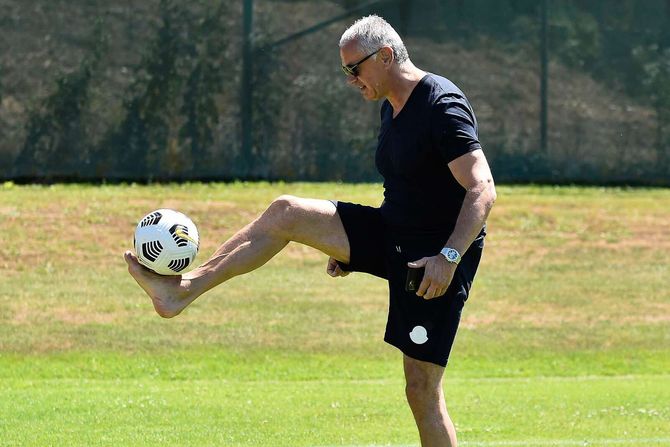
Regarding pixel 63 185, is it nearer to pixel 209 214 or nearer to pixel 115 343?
pixel 209 214

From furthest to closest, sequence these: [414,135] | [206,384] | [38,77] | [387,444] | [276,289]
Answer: [38,77], [276,289], [206,384], [387,444], [414,135]

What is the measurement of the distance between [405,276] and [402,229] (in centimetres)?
25

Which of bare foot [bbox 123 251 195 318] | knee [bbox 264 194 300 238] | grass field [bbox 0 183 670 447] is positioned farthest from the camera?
grass field [bbox 0 183 670 447]

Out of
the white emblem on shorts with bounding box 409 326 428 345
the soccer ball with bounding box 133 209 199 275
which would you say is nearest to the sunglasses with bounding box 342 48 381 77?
the soccer ball with bounding box 133 209 199 275

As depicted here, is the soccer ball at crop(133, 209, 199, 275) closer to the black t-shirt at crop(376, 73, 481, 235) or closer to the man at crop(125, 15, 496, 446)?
the man at crop(125, 15, 496, 446)

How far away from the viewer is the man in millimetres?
6680

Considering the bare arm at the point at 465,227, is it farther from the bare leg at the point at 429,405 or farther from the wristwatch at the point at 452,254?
the bare leg at the point at 429,405

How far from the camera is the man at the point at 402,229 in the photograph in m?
6.68

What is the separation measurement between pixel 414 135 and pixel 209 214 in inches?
→ 428

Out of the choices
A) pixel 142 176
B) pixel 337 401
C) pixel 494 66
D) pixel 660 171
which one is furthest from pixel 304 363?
pixel 660 171

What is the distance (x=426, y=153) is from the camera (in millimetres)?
6660

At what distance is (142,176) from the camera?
19328 millimetres

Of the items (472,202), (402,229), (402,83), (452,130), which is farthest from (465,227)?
(402,83)

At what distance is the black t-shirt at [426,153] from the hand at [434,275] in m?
0.51
